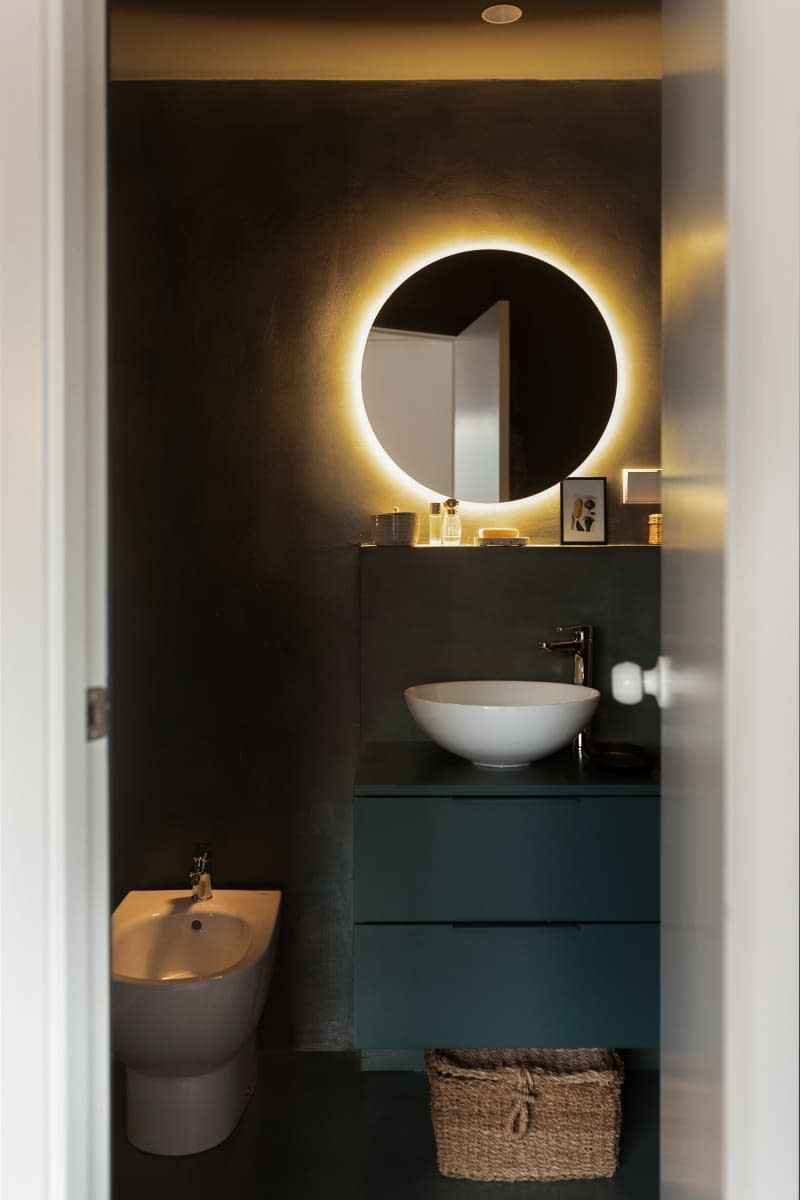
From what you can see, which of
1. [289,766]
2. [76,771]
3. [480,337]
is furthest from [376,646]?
[76,771]

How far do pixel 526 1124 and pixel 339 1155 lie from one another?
1.38 feet

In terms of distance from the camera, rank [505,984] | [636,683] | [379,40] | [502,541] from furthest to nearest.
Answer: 1. [502,541]
2. [379,40]
3. [505,984]
4. [636,683]

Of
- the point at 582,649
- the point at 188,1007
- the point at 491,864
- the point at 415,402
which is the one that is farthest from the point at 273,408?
the point at 188,1007

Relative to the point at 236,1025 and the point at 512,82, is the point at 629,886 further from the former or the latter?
the point at 512,82

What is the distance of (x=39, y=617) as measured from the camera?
986 millimetres

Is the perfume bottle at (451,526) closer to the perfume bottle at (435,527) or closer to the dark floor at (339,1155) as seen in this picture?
the perfume bottle at (435,527)

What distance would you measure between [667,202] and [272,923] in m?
1.81

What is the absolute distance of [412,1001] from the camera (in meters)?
2.08

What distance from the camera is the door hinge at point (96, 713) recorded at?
106 cm

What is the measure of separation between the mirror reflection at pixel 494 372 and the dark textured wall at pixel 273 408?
10 cm

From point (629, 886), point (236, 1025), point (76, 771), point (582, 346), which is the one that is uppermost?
point (582, 346)

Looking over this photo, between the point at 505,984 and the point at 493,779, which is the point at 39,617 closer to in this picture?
the point at 493,779

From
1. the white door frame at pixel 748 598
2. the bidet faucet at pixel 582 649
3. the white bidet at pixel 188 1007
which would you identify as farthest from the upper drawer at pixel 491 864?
the white door frame at pixel 748 598

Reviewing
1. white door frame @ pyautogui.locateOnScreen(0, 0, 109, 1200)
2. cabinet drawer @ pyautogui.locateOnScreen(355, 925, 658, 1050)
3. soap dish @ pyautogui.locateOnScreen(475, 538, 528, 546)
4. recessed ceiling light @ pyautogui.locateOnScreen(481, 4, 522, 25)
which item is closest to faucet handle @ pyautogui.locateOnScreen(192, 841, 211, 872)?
cabinet drawer @ pyautogui.locateOnScreen(355, 925, 658, 1050)
